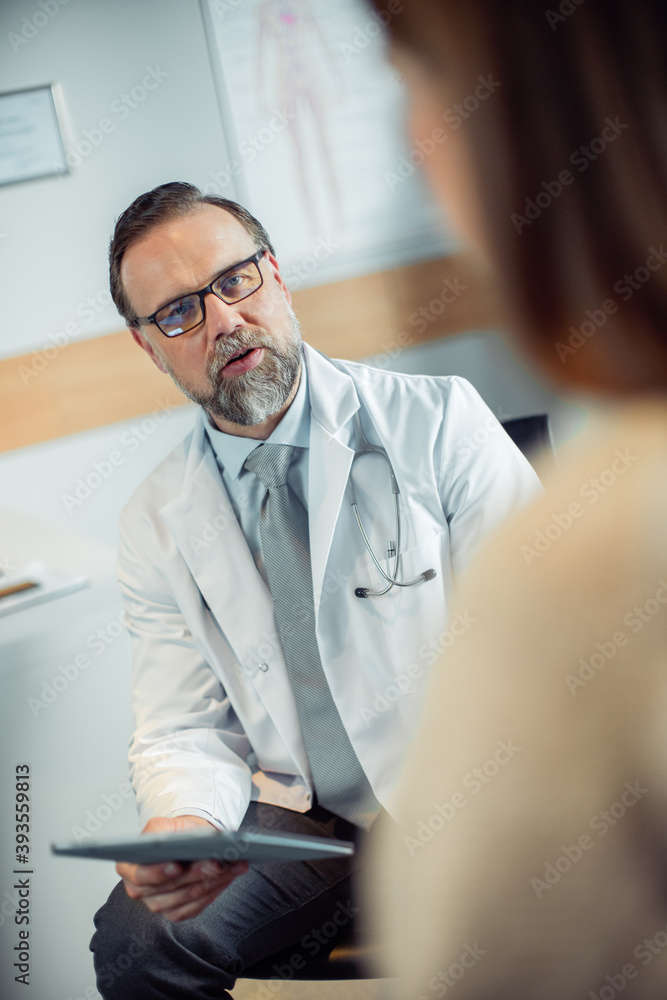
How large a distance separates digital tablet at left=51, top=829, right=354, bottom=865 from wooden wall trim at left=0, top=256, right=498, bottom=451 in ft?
3.15

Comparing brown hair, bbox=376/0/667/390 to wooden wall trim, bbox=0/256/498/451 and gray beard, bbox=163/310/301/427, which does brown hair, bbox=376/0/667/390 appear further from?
gray beard, bbox=163/310/301/427

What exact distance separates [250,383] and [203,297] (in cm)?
14

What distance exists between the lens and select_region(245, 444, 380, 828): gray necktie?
1120 mm

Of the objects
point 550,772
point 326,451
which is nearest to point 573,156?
point 326,451

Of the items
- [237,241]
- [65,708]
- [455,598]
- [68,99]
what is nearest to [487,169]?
[237,241]

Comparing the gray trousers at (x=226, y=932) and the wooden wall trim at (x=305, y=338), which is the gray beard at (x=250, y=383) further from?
the gray trousers at (x=226, y=932)

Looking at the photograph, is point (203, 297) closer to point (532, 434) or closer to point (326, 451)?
point (326, 451)

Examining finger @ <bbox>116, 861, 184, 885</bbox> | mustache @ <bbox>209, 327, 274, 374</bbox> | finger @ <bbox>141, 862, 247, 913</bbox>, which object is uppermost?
mustache @ <bbox>209, 327, 274, 374</bbox>

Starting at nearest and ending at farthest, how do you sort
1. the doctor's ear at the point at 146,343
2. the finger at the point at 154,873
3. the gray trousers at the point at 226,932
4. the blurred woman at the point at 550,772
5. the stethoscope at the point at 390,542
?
1. the blurred woman at the point at 550,772
2. the finger at the point at 154,873
3. the gray trousers at the point at 226,932
4. the stethoscope at the point at 390,542
5. the doctor's ear at the point at 146,343

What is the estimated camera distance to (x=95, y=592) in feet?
3.60

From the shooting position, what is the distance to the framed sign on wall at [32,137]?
143 centimetres

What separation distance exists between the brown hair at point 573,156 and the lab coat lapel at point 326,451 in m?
0.55

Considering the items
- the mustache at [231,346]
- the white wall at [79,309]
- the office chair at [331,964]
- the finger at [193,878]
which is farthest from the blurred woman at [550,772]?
the white wall at [79,309]

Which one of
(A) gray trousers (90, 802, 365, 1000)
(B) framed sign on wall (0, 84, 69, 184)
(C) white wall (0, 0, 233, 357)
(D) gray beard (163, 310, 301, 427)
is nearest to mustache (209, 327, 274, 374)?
(D) gray beard (163, 310, 301, 427)
